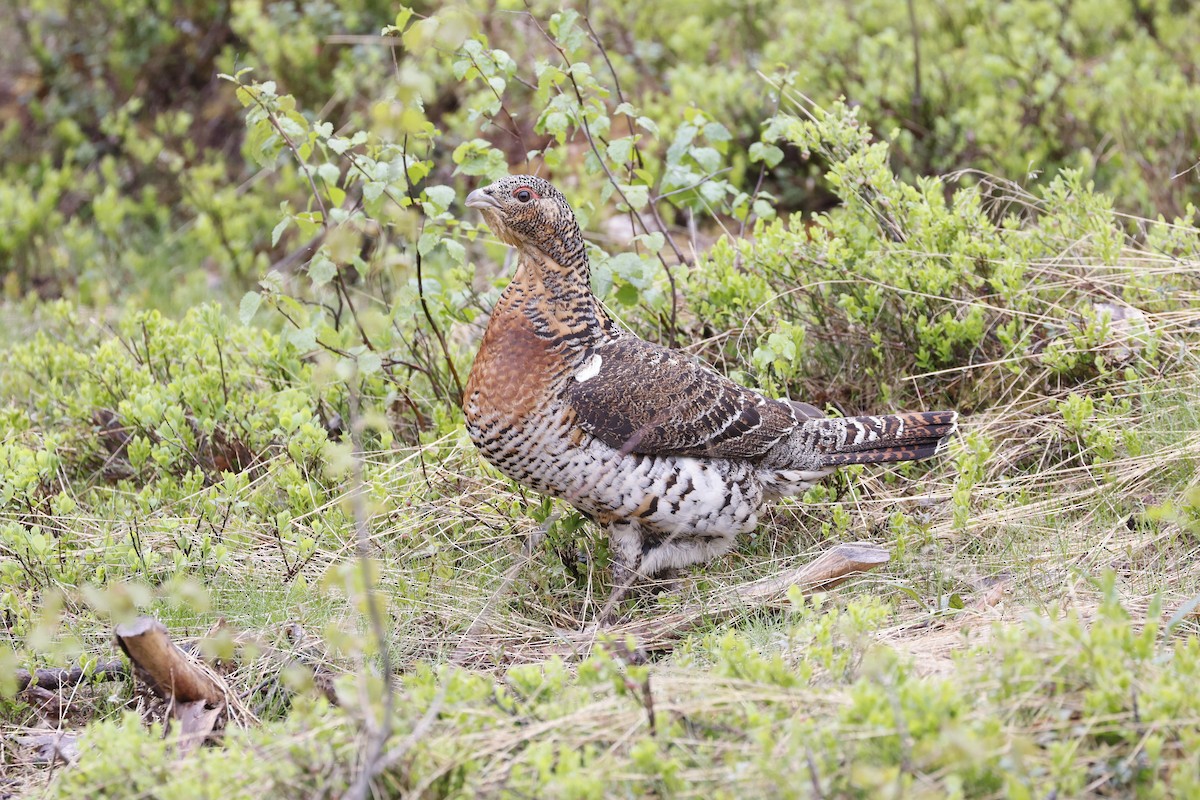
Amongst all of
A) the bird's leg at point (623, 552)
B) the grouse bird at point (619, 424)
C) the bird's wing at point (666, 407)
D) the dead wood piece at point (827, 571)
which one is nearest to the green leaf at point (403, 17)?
the grouse bird at point (619, 424)

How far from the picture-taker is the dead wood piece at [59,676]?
3.80 m

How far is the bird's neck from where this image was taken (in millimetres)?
4152

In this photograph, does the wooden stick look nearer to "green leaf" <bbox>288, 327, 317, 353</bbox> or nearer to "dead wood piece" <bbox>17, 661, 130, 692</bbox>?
"dead wood piece" <bbox>17, 661, 130, 692</bbox>

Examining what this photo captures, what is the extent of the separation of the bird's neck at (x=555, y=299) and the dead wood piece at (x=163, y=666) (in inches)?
58.5

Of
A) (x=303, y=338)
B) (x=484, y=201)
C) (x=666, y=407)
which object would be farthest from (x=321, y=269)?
(x=666, y=407)

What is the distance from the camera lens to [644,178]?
5.13 meters

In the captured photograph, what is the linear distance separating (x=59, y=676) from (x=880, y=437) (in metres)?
2.82

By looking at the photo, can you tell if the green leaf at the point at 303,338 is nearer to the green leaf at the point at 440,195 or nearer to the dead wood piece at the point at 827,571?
the green leaf at the point at 440,195

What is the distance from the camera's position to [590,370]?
4125 millimetres

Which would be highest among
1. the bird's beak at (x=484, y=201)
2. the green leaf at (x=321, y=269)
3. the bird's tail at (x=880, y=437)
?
the bird's beak at (x=484, y=201)

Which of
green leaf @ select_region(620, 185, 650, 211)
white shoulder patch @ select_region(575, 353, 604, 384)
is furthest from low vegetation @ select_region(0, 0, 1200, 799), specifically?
white shoulder patch @ select_region(575, 353, 604, 384)

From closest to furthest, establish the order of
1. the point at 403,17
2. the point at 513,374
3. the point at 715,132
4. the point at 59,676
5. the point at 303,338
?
the point at 59,676, the point at 513,374, the point at 403,17, the point at 303,338, the point at 715,132

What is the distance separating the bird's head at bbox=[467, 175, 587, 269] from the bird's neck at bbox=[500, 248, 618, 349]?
0.03 m

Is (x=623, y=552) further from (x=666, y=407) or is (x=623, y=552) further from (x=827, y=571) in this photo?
(x=827, y=571)
